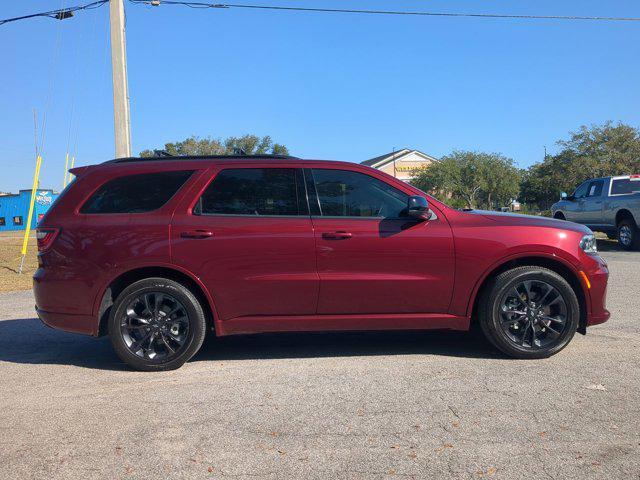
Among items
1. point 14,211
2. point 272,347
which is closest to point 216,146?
point 14,211

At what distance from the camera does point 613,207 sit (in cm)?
1540

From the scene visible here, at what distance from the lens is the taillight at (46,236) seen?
4816 millimetres

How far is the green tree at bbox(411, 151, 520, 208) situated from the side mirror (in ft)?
186

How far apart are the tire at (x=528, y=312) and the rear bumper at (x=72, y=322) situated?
11.5 feet

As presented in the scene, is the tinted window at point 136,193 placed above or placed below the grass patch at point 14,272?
above

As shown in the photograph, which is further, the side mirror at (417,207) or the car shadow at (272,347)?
the car shadow at (272,347)

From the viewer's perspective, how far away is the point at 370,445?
3283 mm

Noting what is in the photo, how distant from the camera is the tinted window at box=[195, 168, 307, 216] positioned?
4.89 meters

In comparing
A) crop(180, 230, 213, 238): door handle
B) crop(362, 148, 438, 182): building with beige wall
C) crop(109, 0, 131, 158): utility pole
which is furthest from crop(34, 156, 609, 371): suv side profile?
crop(362, 148, 438, 182): building with beige wall

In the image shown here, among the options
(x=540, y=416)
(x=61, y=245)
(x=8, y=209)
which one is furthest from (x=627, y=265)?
(x=8, y=209)

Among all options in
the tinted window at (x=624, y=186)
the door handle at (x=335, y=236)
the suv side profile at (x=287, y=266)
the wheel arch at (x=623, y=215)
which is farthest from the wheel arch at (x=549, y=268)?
the tinted window at (x=624, y=186)

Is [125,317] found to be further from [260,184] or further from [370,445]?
[370,445]

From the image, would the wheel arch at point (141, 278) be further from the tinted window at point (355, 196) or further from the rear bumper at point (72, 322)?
the tinted window at point (355, 196)

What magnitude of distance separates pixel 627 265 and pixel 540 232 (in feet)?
27.1
